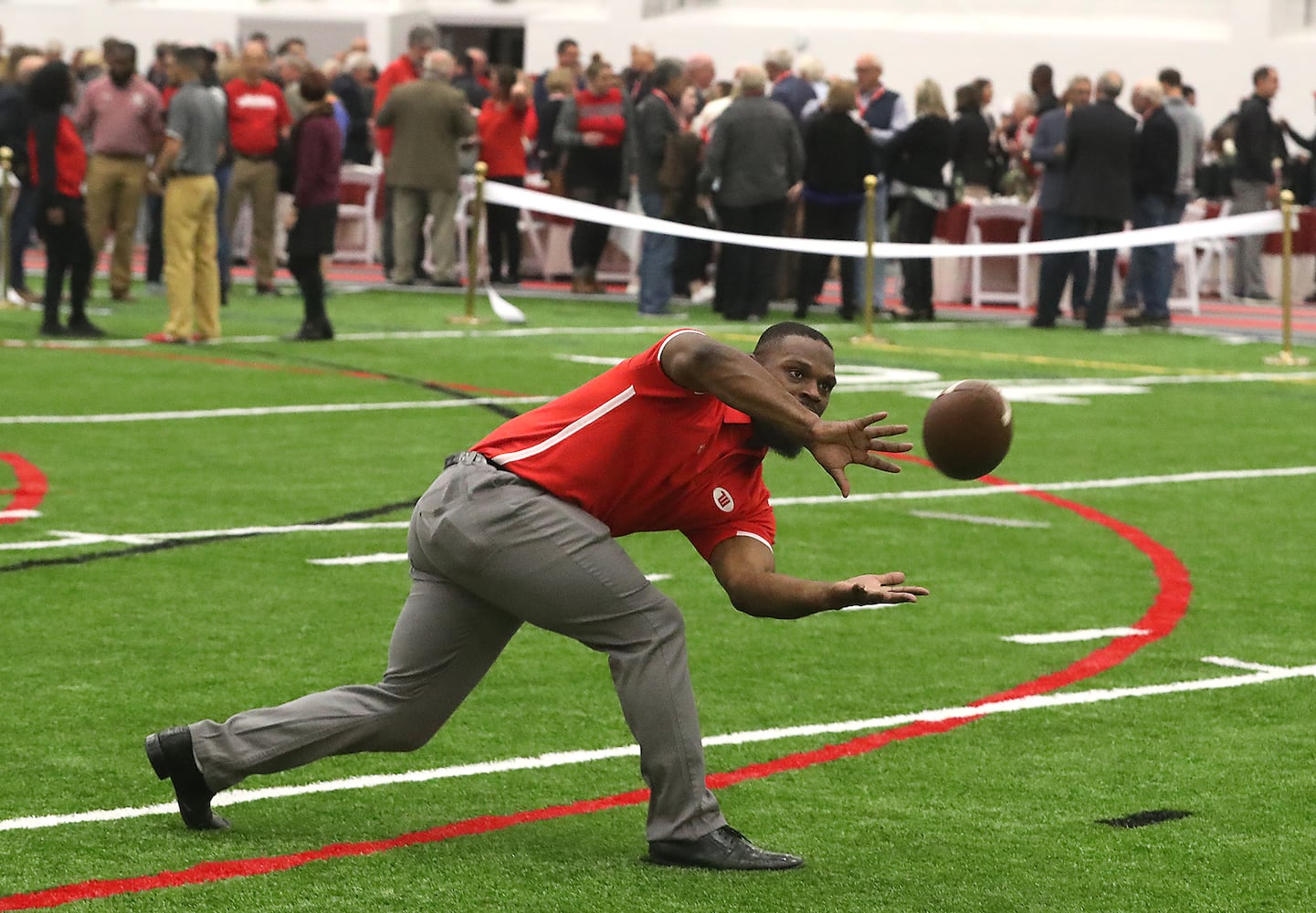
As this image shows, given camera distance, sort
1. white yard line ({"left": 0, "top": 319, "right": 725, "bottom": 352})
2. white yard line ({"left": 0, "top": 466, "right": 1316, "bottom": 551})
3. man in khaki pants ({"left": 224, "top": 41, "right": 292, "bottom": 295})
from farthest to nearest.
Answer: man in khaki pants ({"left": 224, "top": 41, "right": 292, "bottom": 295}), white yard line ({"left": 0, "top": 319, "right": 725, "bottom": 352}), white yard line ({"left": 0, "top": 466, "right": 1316, "bottom": 551})

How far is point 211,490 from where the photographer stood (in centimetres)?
1187

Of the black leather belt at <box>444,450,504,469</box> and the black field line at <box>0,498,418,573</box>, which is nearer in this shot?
the black leather belt at <box>444,450,504,469</box>

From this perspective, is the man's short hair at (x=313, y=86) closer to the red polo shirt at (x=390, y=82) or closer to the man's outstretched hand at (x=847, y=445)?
the red polo shirt at (x=390, y=82)

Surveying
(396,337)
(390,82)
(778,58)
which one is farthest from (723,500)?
(390,82)

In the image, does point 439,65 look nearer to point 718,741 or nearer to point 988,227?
point 988,227

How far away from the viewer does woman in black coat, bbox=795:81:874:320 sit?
22.0 m

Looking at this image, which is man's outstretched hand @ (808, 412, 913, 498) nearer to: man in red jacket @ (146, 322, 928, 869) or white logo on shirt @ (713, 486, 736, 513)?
man in red jacket @ (146, 322, 928, 869)

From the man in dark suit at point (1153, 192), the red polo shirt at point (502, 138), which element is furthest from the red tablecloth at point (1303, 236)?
the red polo shirt at point (502, 138)

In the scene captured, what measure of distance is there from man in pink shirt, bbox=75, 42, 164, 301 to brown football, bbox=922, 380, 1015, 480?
15435mm

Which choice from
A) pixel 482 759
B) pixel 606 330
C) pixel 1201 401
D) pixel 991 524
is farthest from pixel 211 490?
pixel 606 330

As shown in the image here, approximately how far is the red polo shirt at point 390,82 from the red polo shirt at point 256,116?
202cm

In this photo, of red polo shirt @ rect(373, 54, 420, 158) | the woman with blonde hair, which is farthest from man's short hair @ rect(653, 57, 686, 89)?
red polo shirt @ rect(373, 54, 420, 158)

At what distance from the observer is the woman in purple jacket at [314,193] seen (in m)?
19.0

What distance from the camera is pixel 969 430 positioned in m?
5.69
